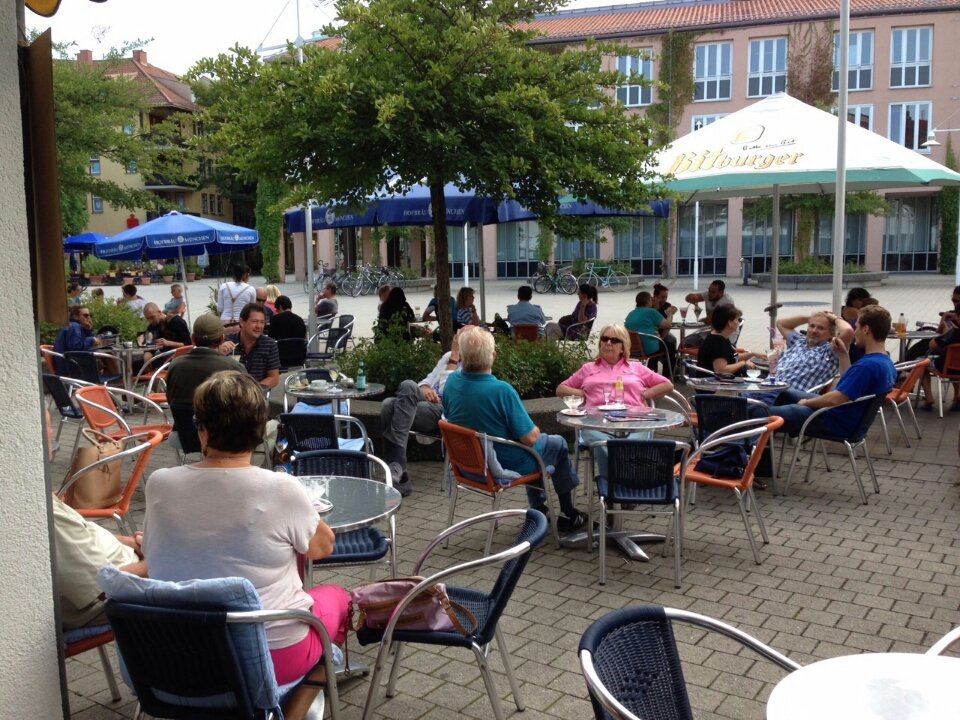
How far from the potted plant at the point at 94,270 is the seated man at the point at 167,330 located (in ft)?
115

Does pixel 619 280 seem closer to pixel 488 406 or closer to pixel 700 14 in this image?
pixel 700 14

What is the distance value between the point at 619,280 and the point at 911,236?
13481 mm

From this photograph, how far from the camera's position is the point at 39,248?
9.09 ft

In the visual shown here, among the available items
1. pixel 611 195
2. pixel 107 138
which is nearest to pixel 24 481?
pixel 611 195

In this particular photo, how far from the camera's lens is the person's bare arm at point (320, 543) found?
272cm

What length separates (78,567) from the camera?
2.90 metres

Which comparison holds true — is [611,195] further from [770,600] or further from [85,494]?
[85,494]

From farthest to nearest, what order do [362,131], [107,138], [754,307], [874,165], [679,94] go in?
[679,94]
[754,307]
[107,138]
[874,165]
[362,131]

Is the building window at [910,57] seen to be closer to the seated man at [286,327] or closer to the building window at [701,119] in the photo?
the building window at [701,119]

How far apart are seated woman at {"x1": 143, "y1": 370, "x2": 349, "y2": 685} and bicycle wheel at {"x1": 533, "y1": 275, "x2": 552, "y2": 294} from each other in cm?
3002

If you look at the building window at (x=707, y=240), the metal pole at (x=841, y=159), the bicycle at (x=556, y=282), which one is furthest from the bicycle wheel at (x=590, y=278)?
the metal pole at (x=841, y=159)

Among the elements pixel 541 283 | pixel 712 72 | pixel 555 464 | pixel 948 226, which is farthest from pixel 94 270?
pixel 555 464

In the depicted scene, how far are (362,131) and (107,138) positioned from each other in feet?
33.2

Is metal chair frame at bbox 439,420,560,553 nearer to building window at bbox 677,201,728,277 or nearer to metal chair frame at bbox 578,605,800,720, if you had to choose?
metal chair frame at bbox 578,605,800,720
